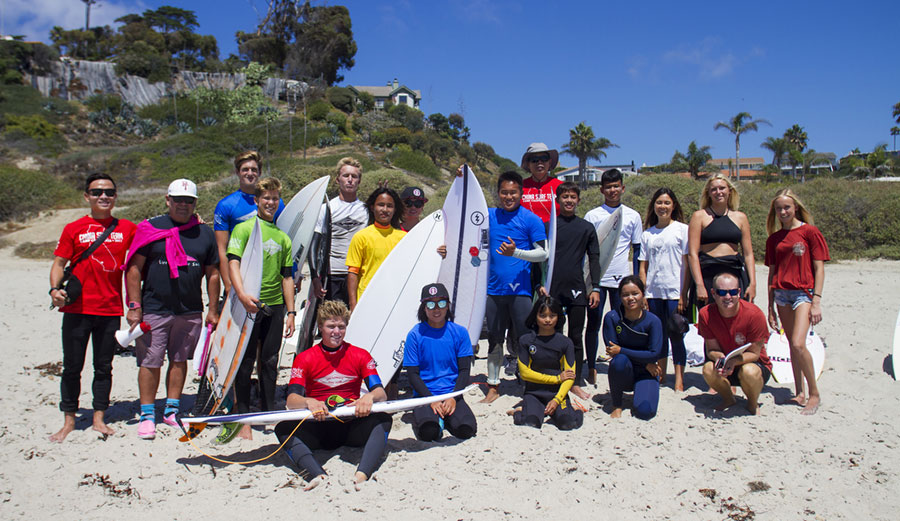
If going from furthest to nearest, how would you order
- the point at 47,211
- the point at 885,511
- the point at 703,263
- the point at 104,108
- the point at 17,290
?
the point at 104,108 → the point at 47,211 → the point at 17,290 → the point at 703,263 → the point at 885,511

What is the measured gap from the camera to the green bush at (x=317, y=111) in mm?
34094

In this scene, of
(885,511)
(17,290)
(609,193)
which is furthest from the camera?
(17,290)

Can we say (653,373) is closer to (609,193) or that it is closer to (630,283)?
(630,283)

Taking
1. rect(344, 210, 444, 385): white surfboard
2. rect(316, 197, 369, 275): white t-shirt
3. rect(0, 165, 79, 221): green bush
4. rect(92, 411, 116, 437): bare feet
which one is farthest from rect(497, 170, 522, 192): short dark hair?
rect(0, 165, 79, 221): green bush

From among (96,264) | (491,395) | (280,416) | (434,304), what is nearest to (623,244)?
(491,395)

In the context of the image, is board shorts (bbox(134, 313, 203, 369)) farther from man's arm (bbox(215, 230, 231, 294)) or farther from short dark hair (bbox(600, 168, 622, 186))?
short dark hair (bbox(600, 168, 622, 186))

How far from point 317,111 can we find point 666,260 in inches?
1320

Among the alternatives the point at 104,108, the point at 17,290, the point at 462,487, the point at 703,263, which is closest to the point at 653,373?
the point at 703,263

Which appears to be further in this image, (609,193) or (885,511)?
(609,193)

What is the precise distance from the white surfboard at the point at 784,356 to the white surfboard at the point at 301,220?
11.7ft

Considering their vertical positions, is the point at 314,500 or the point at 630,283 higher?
the point at 630,283

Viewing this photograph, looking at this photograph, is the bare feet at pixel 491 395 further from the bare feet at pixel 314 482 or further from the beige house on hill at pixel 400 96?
the beige house on hill at pixel 400 96

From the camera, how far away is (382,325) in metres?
3.84

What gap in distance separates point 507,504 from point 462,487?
26cm
